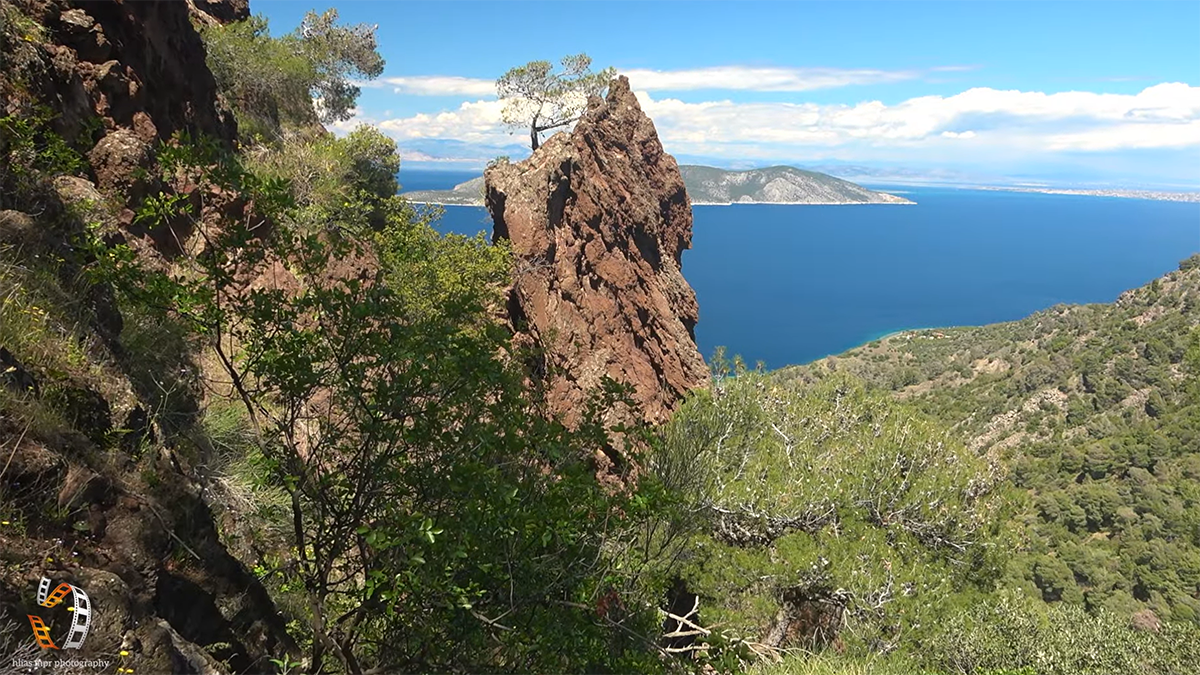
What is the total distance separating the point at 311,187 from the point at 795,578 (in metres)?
14.0

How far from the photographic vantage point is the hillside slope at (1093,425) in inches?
1385

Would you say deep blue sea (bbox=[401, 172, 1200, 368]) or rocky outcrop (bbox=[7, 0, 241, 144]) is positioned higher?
rocky outcrop (bbox=[7, 0, 241, 144])

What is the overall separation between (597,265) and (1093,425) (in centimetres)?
6035

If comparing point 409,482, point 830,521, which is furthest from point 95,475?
point 830,521

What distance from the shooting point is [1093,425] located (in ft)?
193

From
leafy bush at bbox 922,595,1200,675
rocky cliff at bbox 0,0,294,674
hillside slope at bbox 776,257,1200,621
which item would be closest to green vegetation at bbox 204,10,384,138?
A: rocky cliff at bbox 0,0,294,674

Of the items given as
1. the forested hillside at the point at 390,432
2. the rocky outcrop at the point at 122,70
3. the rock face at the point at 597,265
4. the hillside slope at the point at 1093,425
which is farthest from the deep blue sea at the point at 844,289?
the rocky outcrop at the point at 122,70

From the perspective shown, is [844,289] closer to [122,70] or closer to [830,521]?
[830,521]

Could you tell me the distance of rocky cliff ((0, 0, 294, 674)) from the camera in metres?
3.29

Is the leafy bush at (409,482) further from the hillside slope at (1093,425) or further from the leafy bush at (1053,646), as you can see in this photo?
the hillside slope at (1093,425)

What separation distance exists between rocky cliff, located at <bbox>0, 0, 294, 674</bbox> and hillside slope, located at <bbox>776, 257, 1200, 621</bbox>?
728 inches

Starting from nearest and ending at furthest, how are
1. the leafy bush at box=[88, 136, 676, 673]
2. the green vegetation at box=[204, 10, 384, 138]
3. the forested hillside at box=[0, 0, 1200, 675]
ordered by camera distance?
the forested hillside at box=[0, 0, 1200, 675], the leafy bush at box=[88, 136, 676, 673], the green vegetation at box=[204, 10, 384, 138]

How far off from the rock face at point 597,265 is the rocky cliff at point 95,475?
1086cm

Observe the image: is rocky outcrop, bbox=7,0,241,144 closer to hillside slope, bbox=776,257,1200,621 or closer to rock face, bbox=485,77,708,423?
rock face, bbox=485,77,708,423
